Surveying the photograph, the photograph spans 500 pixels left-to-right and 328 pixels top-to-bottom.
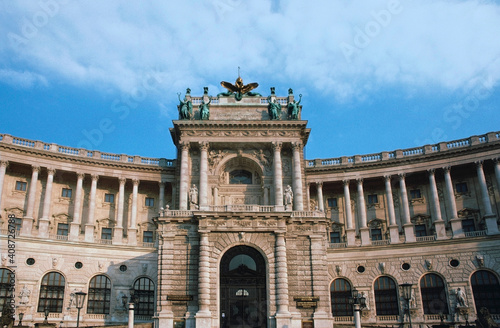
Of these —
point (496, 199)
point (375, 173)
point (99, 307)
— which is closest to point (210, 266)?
point (99, 307)

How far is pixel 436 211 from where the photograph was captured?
54281mm

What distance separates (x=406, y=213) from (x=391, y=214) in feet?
5.45

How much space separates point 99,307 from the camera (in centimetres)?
5131

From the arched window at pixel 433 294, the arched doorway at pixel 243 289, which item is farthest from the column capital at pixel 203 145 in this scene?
the arched window at pixel 433 294

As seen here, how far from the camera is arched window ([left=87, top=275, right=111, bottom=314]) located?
5116cm

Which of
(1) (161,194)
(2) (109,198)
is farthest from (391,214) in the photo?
(2) (109,198)

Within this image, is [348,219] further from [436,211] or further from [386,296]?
[386,296]

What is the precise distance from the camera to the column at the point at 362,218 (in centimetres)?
5625

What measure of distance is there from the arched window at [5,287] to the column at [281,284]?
88.3ft

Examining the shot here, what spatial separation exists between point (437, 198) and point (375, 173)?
768cm

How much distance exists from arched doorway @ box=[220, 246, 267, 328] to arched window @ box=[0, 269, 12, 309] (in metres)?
22.3

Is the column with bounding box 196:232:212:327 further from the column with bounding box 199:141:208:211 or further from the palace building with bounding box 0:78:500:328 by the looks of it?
the column with bounding box 199:141:208:211

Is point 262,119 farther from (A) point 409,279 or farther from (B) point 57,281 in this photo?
(B) point 57,281

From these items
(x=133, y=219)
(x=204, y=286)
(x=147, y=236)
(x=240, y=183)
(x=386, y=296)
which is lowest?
(x=386, y=296)
